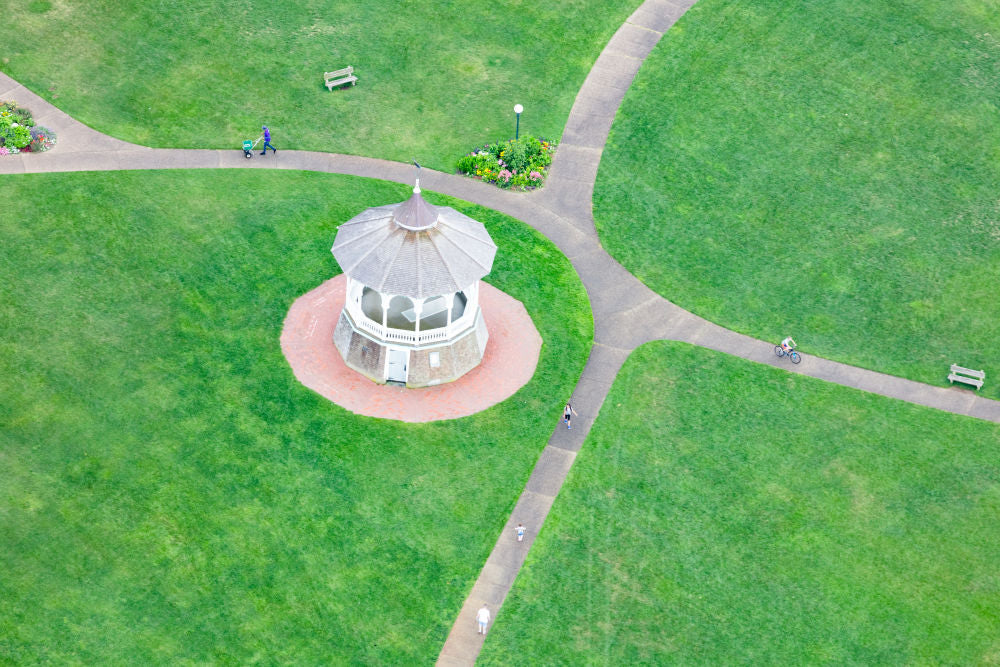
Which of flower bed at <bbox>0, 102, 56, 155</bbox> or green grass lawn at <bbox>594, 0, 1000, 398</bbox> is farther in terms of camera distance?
flower bed at <bbox>0, 102, 56, 155</bbox>

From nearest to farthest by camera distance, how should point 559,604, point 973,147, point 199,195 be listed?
point 559,604 < point 199,195 < point 973,147

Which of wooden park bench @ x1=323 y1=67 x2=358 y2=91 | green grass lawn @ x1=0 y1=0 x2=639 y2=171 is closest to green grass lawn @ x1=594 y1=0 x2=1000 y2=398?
green grass lawn @ x1=0 y1=0 x2=639 y2=171

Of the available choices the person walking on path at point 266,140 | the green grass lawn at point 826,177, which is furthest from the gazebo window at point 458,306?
the person walking on path at point 266,140

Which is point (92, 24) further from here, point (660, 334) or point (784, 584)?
point (784, 584)

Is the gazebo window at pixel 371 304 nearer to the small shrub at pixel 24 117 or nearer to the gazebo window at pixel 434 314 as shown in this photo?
the gazebo window at pixel 434 314

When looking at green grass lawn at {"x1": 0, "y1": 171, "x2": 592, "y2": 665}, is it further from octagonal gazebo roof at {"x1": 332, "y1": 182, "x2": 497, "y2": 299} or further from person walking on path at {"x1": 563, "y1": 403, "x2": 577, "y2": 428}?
octagonal gazebo roof at {"x1": 332, "y1": 182, "x2": 497, "y2": 299}

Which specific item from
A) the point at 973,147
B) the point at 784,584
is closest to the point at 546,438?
the point at 784,584
